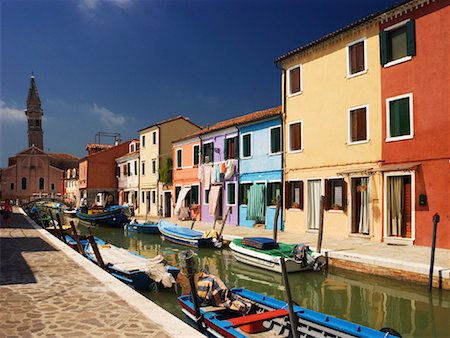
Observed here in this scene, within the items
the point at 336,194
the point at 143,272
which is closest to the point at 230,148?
the point at 336,194

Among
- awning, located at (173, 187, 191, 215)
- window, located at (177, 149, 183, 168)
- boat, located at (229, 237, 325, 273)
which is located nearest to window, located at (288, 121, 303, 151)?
boat, located at (229, 237, 325, 273)

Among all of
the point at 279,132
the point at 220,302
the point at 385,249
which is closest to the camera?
the point at 220,302

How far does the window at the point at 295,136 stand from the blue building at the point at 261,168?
2.20ft

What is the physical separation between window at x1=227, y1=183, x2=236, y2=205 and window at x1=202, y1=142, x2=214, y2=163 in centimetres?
284

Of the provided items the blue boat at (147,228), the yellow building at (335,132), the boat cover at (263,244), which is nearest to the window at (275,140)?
the yellow building at (335,132)

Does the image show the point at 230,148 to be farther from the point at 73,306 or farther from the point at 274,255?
the point at 73,306

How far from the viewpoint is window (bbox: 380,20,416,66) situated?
1383cm

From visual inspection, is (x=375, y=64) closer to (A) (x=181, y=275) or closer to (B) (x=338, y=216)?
(B) (x=338, y=216)

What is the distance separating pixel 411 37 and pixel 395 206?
5885mm

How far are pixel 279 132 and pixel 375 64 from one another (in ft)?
20.2

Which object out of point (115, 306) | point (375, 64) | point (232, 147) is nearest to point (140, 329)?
point (115, 306)

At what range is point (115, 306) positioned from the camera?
19.8 feet

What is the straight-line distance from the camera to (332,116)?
16.9 meters

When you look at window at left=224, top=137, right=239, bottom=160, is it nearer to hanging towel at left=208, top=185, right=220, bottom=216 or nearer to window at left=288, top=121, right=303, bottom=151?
hanging towel at left=208, top=185, right=220, bottom=216
